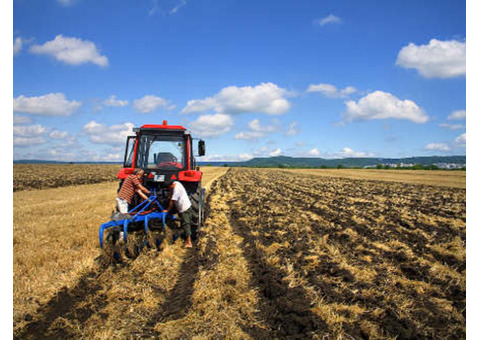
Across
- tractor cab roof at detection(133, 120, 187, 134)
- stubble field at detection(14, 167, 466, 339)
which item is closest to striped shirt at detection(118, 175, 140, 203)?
stubble field at detection(14, 167, 466, 339)

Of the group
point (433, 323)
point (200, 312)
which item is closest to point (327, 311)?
Result: point (433, 323)

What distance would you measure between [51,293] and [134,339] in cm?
180

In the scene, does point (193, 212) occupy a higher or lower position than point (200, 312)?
higher

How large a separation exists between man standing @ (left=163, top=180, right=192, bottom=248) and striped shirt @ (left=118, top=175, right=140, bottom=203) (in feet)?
2.54

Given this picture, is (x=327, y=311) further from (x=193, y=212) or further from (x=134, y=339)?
(x=193, y=212)

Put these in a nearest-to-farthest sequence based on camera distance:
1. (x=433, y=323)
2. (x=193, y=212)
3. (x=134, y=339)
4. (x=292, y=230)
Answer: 1. (x=134, y=339)
2. (x=433, y=323)
3. (x=193, y=212)
4. (x=292, y=230)

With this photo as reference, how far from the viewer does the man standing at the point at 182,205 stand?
622 cm

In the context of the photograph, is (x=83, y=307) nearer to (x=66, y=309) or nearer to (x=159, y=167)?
(x=66, y=309)

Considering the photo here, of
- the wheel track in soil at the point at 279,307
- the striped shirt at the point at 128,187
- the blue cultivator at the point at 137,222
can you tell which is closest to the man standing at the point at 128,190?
the striped shirt at the point at 128,187

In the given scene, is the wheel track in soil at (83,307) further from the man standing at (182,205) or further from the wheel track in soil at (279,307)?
the man standing at (182,205)

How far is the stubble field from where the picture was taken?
3.36 meters

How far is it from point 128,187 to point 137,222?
0.79 metres

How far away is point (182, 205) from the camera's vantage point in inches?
247

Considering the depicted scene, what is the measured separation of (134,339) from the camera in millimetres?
3154
